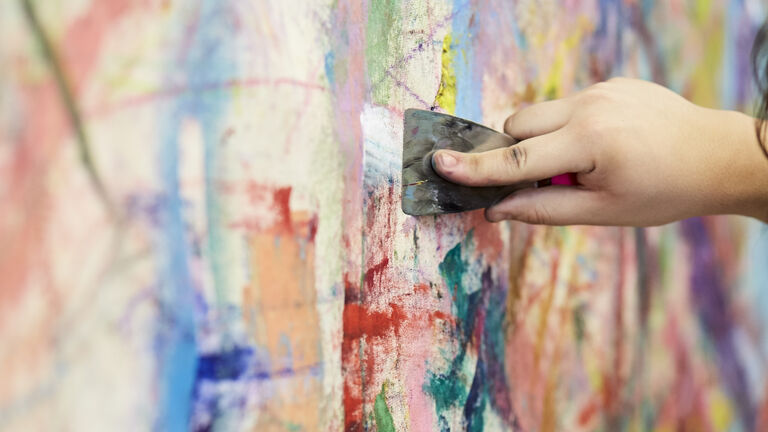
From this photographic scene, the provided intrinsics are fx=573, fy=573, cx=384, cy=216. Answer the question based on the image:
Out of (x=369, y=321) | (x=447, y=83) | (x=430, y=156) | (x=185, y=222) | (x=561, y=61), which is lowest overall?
(x=369, y=321)

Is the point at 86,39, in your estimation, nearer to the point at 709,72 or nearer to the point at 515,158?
the point at 515,158

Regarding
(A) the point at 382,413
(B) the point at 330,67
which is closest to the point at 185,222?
(B) the point at 330,67

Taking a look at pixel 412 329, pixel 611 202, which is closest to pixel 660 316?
pixel 611 202

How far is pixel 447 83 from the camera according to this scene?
80 cm

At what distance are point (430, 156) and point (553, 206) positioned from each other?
0.20m

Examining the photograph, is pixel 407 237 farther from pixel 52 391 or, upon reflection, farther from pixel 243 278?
pixel 52 391

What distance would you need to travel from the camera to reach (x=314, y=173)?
0.64 m

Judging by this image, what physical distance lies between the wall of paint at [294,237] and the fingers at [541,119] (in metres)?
0.07

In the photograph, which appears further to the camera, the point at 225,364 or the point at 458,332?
the point at 458,332

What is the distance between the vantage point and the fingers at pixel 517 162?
28.0 inches

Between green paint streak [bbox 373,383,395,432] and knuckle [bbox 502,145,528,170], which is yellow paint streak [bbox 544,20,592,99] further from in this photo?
green paint streak [bbox 373,383,395,432]

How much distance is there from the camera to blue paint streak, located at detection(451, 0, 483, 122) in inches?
32.0

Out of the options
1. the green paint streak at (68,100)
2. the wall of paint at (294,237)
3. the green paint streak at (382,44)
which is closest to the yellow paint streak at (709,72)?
the wall of paint at (294,237)

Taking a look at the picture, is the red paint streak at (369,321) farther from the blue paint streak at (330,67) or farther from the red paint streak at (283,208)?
the blue paint streak at (330,67)
